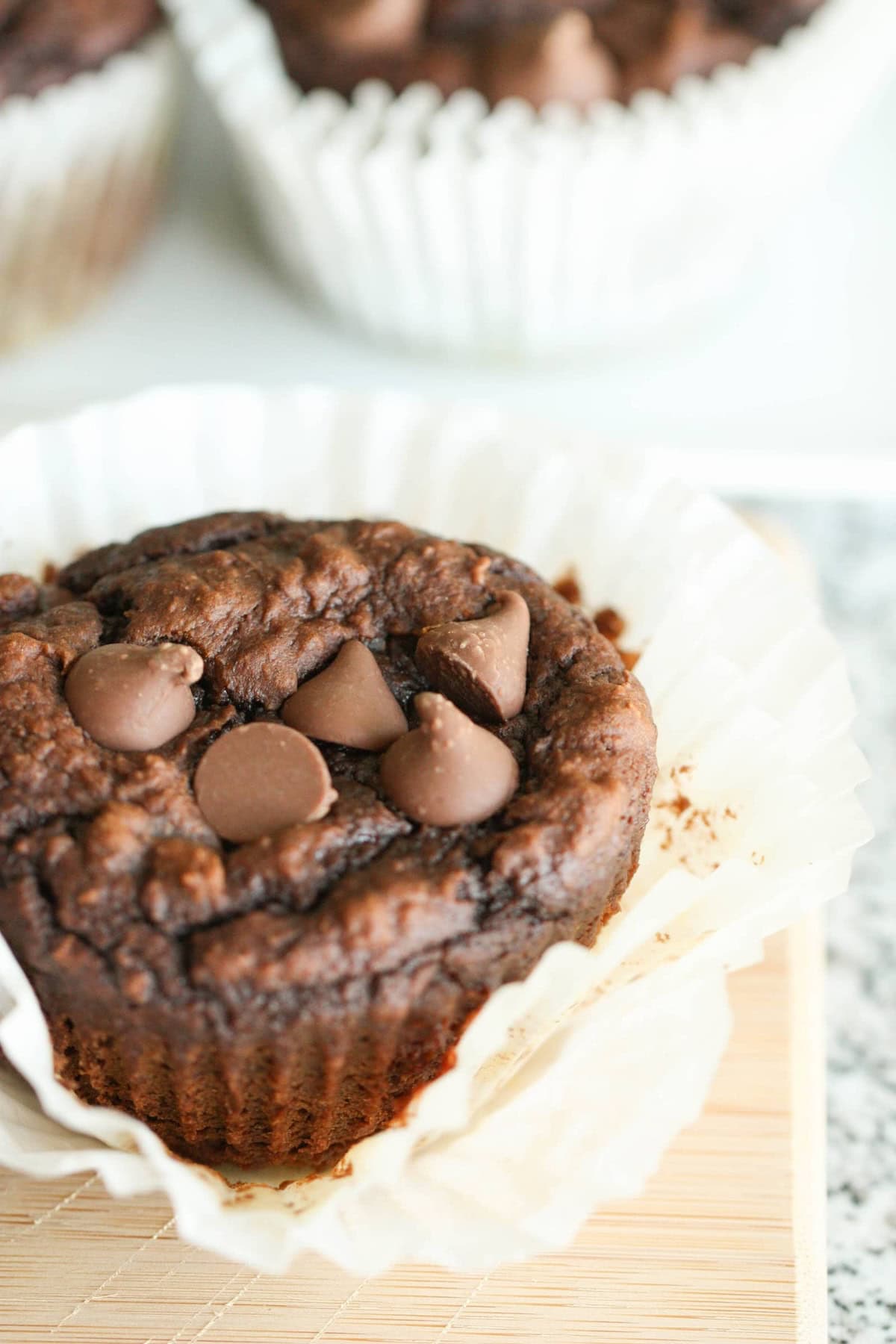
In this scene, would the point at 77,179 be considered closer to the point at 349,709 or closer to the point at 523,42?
the point at 523,42

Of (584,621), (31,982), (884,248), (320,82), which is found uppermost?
(320,82)

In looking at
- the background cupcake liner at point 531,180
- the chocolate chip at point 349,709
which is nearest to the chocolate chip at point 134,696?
the chocolate chip at point 349,709

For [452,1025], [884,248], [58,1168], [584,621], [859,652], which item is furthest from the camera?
[884,248]

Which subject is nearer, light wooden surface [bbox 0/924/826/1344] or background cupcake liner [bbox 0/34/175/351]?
light wooden surface [bbox 0/924/826/1344]

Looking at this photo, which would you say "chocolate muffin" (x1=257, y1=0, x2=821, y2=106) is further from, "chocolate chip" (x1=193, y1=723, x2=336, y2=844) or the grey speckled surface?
"chocolate chip" (x1=193, y1=723, x2=336, y2=844)

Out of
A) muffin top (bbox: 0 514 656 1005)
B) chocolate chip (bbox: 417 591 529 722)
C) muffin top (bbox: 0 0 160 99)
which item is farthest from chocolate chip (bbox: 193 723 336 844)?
muffin top (bbox: 0 0 160 99)

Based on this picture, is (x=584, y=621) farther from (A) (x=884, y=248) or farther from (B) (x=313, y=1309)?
(A) (x=884, y=248)

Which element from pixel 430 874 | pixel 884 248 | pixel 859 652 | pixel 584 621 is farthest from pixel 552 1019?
pixel 884 248
